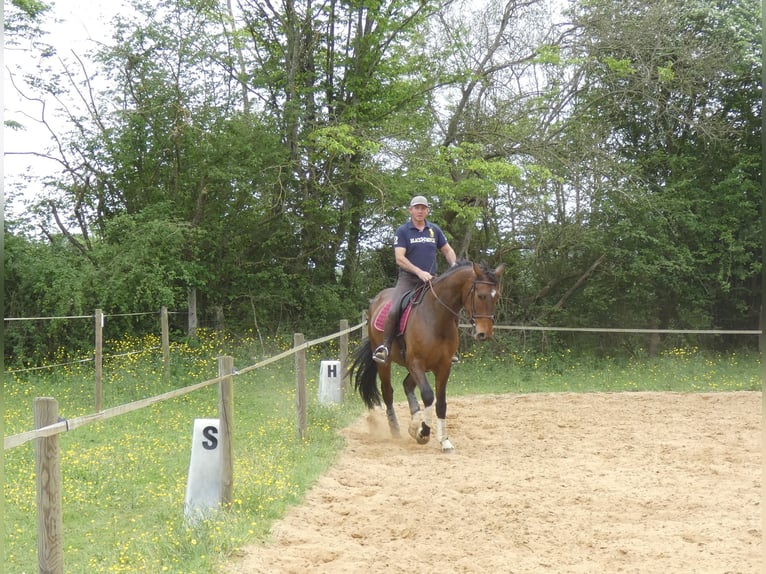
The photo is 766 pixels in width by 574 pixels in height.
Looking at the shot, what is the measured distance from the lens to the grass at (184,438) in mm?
4688

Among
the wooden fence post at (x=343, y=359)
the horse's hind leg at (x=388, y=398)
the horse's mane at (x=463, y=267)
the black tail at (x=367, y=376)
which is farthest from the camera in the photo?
the wooden fence post at (x=343, y=359)

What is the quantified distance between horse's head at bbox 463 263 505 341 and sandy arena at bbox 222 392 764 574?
1301 millimetres

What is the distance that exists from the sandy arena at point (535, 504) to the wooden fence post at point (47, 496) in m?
1.20

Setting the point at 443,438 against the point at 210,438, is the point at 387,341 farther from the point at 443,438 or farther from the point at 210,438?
the point at 210,438

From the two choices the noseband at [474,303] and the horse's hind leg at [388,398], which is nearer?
the noseband at [474,303]

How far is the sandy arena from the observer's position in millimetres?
4398

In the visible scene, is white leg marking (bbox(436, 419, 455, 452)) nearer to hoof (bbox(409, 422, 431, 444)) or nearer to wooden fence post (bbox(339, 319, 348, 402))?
hoof (bbox(409, 422, 431, 444))

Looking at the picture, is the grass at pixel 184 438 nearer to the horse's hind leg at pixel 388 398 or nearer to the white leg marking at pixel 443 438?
the horse's hind leg at pixel 388 398

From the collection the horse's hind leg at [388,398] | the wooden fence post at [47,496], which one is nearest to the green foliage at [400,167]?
the horse's hind leg at [388,398]

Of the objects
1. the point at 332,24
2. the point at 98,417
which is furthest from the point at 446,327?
the point at 332,24

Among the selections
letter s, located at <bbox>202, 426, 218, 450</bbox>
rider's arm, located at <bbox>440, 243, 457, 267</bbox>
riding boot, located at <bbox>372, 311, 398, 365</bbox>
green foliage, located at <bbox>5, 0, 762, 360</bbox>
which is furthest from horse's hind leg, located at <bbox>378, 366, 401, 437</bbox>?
green foliage, located at <bbox>5, 0, 762, 360</bbox>

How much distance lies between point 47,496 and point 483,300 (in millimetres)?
4841

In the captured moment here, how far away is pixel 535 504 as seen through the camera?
5.62 m

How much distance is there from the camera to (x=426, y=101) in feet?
54.1
